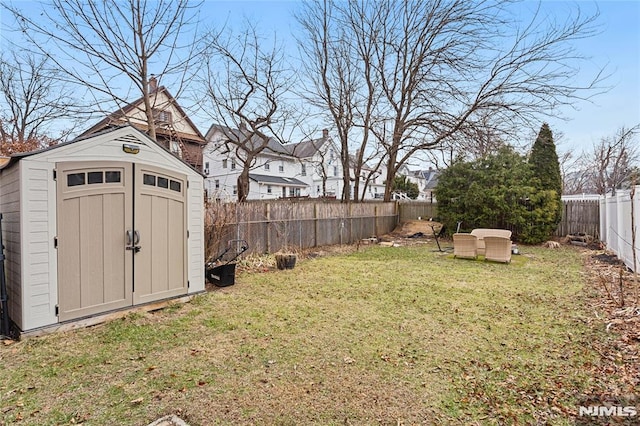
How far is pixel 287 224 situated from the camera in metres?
10.2

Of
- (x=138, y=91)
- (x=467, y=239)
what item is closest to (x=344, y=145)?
(x=467, y=239)

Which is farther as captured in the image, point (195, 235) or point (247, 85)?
point (247, 85)

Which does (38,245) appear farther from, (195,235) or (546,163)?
(546,163)

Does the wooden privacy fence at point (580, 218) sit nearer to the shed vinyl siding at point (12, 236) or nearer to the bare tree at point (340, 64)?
the bare tree at point (340, 64)

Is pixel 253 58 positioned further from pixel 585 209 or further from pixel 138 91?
pixel 585 209

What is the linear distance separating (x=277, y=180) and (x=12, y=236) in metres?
23.0

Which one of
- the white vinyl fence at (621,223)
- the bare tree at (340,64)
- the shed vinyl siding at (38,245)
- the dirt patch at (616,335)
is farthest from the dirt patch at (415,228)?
the shed vinyl siding at (38,245)

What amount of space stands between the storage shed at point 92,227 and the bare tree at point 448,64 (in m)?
11.0

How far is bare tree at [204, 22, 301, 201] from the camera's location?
10.5 m

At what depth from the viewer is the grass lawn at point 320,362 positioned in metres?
2.43

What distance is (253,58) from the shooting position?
10922 millimetres

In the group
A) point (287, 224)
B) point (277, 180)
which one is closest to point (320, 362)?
point (287, 224)

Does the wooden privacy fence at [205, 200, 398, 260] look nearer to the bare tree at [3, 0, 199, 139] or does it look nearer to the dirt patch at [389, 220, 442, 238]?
the dirt patch at [389, 220, 442, 238]

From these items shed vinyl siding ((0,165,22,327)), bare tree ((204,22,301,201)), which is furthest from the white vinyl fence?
bare tree ((204,22,301,201))
